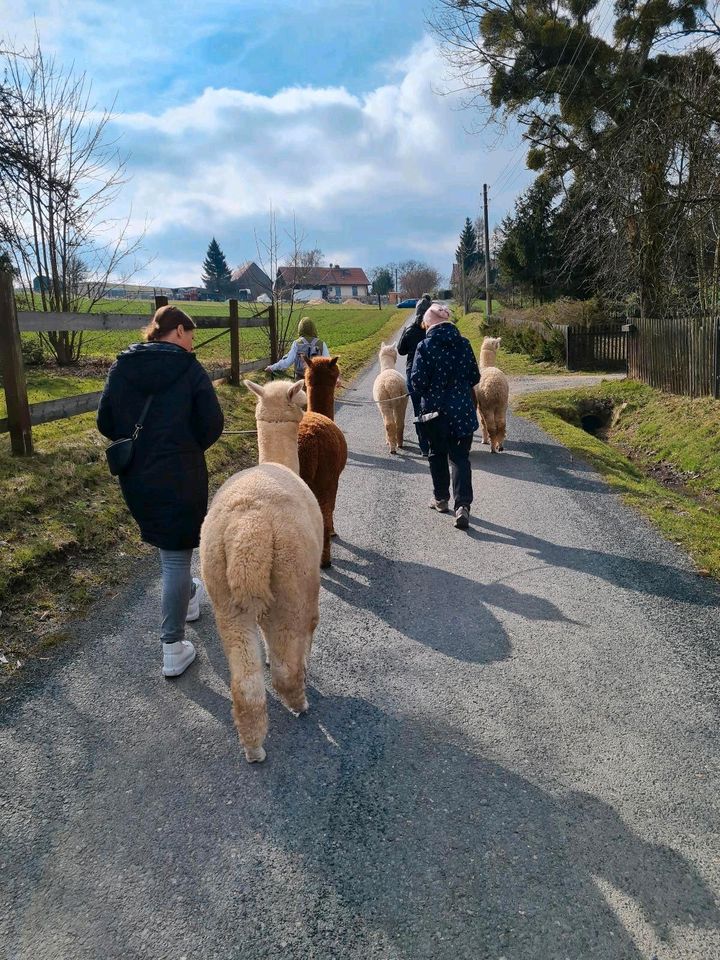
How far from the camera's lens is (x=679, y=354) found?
1300cm

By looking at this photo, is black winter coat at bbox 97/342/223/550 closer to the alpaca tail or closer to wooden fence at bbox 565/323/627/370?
the alpaca tail

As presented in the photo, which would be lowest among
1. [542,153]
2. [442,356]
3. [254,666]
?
[254,666]

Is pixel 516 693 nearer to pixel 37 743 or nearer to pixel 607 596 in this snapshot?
pixel 607 596

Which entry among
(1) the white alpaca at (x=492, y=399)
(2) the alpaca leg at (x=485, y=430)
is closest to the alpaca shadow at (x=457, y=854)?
(1) the white alpaca at (x=492, y=399)

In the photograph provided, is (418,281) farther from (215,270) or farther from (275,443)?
(275,443)

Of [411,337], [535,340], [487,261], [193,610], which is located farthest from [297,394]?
[487,261]

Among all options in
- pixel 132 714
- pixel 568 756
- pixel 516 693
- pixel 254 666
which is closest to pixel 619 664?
pixel 516 693

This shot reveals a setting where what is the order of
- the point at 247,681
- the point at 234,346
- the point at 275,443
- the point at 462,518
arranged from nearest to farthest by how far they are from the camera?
the point at 247,681, the point at 275,443, the point at 462,518, the point at 234,346

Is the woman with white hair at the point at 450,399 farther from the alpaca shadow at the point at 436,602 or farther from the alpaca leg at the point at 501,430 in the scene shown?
the alpaca leg at the point at 501,430

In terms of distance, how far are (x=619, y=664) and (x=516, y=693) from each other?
746 millimetres

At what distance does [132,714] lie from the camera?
3.50 meters

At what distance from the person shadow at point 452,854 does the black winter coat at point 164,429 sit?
4.64ft

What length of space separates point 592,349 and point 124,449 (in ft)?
65.4

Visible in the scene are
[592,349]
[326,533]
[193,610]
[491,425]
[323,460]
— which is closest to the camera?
[193,610]
